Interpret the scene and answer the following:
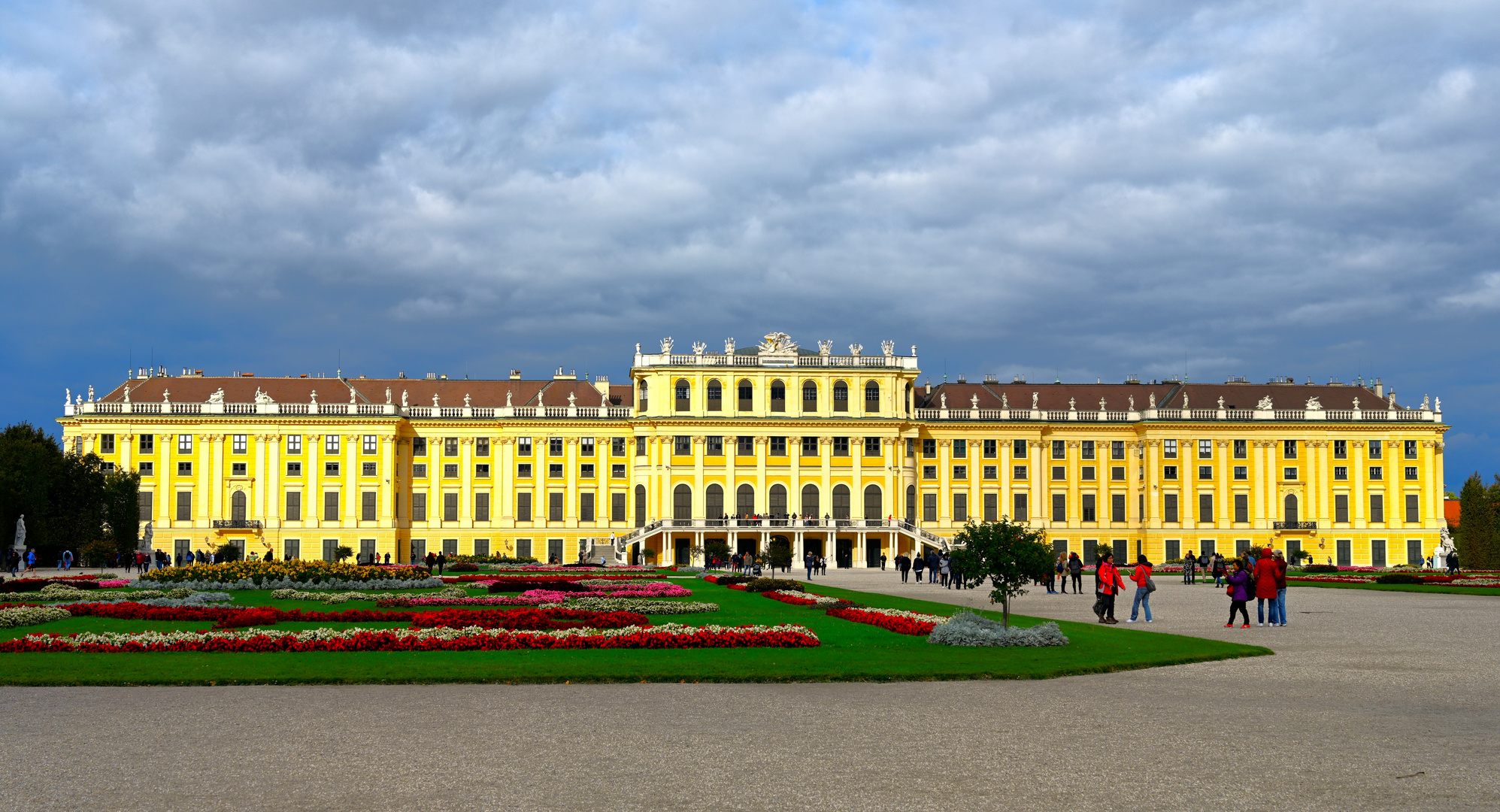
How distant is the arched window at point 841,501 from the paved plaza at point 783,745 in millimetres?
68964

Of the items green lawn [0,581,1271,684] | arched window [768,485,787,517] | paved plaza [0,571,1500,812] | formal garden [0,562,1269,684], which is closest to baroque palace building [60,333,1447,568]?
arched window [768,485,787,517]

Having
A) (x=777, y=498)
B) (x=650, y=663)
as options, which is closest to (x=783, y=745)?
(x=650, y=663)

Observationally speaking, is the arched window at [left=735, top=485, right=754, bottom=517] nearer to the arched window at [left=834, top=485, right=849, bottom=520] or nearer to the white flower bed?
the arched window at [left=834, top=485, right=849, bottom=520]

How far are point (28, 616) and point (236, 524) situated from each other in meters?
63.8

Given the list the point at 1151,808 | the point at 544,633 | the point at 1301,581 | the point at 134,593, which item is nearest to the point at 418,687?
the point at 544,633

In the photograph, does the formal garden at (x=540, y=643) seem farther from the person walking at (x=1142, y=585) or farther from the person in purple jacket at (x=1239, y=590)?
the person in purple jacket at (x=1239, y=590)

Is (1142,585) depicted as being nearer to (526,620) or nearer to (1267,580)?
(1267,580)

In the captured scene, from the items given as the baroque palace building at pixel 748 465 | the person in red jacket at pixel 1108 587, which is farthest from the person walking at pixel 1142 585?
the baroque palace building at pixel 748 465

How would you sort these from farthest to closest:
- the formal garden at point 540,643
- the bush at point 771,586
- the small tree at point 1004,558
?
the bush at point 771,586 < the small tree at point 1004,558 < the formal garden at point 540,643

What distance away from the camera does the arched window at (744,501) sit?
86.9 m

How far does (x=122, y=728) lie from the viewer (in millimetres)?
12922

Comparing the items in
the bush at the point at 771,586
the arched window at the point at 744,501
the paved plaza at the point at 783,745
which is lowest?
the bush at the point at 771,586

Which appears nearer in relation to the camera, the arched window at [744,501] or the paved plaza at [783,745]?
the paved plaza at [783,745]

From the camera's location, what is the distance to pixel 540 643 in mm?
21359
